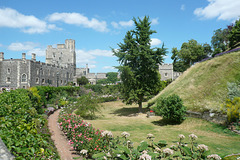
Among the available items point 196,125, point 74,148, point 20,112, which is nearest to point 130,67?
point 196,125

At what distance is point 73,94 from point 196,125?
984 inches

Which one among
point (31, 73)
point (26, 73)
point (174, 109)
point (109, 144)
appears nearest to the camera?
point (109, 144)

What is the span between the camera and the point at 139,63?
2058cm

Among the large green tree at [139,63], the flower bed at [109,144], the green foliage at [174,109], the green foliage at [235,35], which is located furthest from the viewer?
the green foliage at [235,35]

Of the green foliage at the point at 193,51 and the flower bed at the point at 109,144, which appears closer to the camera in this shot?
the flower bed at the point at 109,144

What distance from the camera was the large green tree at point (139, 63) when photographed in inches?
778

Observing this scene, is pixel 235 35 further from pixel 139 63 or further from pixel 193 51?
pixel 139 63

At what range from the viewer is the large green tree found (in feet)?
64.8

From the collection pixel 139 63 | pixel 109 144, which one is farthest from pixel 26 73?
pixel 109 144

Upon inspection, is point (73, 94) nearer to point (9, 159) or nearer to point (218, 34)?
point (9, 159)

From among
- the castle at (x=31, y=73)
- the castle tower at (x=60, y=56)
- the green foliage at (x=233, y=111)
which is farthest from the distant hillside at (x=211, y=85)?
the castle tower at (x=60, y=56)

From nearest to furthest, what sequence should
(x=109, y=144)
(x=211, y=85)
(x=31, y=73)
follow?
(x=109, y=144), (x=211, y=85), (x=31, y=73)

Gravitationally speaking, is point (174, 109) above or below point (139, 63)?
below

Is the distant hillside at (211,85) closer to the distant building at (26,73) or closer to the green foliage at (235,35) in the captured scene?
the green foliage at (235,35)
